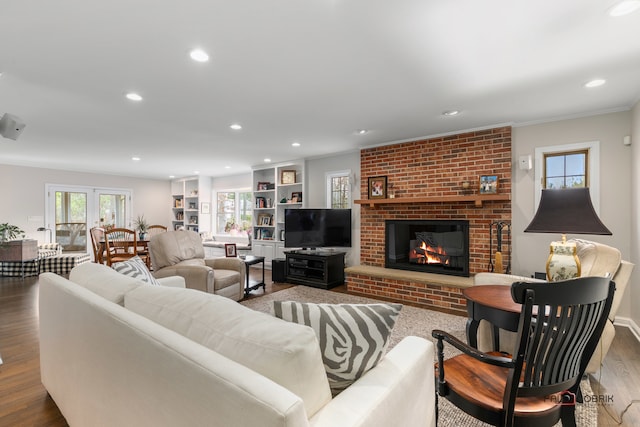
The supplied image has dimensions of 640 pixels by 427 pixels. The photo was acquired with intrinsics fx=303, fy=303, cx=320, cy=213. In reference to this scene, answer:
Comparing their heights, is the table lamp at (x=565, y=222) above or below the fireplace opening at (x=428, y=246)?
above

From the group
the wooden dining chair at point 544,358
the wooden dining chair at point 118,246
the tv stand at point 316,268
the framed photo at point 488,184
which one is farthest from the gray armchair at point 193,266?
the framed photo at point 488,184

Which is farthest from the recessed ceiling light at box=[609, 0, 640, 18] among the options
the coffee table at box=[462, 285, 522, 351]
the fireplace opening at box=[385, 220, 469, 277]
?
the fireplace opening at box=[385, 220, 469, 277]

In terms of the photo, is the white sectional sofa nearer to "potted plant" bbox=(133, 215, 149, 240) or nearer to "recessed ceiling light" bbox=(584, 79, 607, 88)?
"recessed ceiling light" bbox=(584, 79, 607, 88)

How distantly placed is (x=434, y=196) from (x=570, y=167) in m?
1.48

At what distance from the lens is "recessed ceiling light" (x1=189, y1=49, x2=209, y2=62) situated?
2.00 meters

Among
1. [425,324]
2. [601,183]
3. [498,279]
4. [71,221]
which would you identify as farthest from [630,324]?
[71,221]

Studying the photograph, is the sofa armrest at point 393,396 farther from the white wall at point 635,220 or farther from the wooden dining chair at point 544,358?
the white wall at point 635,220

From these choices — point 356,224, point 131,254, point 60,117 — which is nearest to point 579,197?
point 356,224

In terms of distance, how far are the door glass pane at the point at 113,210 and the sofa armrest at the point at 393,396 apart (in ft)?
26.2

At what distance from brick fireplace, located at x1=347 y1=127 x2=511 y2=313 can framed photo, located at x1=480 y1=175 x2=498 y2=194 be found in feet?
0.21

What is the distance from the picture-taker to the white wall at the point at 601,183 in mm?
3102

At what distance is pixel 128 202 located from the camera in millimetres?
7633

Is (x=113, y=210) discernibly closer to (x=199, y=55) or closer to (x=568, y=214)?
(x=199, y=55)

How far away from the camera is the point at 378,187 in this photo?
461cm
